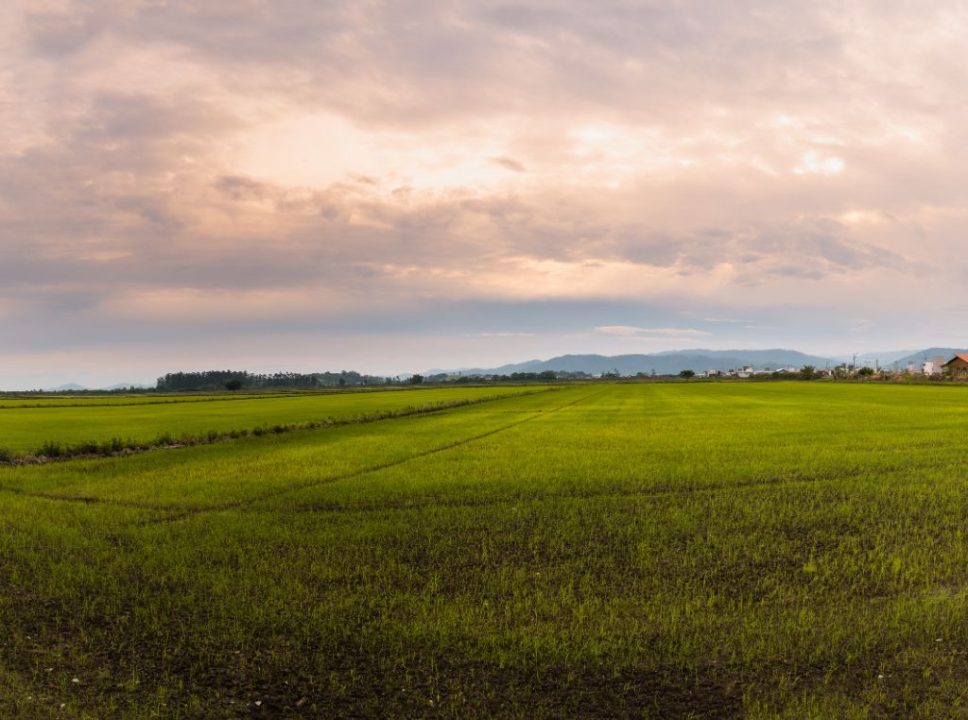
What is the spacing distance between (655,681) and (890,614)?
3.46m

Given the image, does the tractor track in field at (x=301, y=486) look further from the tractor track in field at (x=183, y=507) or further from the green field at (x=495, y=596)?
the green field at (x=495, y=596)

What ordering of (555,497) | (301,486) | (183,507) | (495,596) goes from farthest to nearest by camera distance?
(301,486) → (555,497) → (183,507) → (495,596)

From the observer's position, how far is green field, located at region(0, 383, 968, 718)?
557cm

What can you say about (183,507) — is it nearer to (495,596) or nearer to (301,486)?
(301,486)

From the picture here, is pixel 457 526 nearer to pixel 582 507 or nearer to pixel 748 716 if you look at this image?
pixel 582 507

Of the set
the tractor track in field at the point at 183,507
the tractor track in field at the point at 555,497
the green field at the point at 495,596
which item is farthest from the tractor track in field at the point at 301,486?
the tractor track in field at the point at 555,497

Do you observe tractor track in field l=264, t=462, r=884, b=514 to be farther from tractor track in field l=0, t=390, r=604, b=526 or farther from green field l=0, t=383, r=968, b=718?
tractor track in field l=0, t=390, r=604, b=526

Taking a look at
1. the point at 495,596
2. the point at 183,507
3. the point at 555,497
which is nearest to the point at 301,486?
the point at 183,507

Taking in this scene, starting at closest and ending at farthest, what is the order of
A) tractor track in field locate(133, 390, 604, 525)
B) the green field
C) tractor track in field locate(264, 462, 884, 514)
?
1. the green field
2. tractor track in field locate(133, 390, 604, 525)
3. tractor track in field locate(264, 462, 884, 514)

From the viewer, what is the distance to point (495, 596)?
7.67 meters

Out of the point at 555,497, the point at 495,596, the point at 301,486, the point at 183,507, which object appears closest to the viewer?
the point at 495,596

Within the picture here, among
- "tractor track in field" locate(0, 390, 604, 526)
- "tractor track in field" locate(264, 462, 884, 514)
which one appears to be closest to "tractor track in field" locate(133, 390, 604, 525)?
"tractor track in field" locate(0, 390, 604, 526)

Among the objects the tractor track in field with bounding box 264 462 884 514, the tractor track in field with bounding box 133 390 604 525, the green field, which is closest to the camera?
the green field

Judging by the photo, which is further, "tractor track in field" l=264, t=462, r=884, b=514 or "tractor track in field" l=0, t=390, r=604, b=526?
"tractor track in field" l=264, t=462, r=884, b=514
